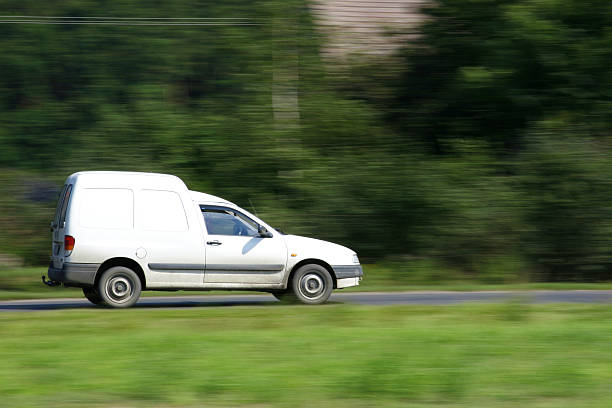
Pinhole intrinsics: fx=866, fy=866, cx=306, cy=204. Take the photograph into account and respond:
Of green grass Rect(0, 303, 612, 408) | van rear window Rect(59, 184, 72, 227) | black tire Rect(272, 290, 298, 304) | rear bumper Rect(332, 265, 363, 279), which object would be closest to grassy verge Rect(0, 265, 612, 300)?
van rear window Rect(59, 184, 72, 227)

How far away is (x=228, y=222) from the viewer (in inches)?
523

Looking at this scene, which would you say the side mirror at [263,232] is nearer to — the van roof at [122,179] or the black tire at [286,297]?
the black tire at [286,297]

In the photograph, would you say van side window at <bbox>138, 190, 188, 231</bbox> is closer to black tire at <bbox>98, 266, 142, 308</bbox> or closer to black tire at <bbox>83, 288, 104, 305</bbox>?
black tire at <bbox>98, 266, 142, 308</bbox>

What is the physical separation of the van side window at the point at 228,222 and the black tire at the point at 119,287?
1386mm

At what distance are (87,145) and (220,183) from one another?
3.45m

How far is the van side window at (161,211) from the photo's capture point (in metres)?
12.9

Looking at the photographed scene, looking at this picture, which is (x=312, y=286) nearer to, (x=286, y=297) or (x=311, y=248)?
(x=286, y=297)

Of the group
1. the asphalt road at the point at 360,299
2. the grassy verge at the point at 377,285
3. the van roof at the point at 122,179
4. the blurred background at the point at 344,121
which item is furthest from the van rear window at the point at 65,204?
the blurred background at the point at 344,121

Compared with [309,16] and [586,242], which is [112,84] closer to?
[309,16]

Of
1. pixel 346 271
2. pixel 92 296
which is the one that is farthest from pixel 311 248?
pixel 92 296

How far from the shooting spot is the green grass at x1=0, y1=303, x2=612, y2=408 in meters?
6.24

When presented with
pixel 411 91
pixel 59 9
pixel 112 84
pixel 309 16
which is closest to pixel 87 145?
pixel 112 84

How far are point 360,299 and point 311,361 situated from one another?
7.50 meters

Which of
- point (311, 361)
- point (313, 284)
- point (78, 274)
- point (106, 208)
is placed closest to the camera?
point (311, 361)
